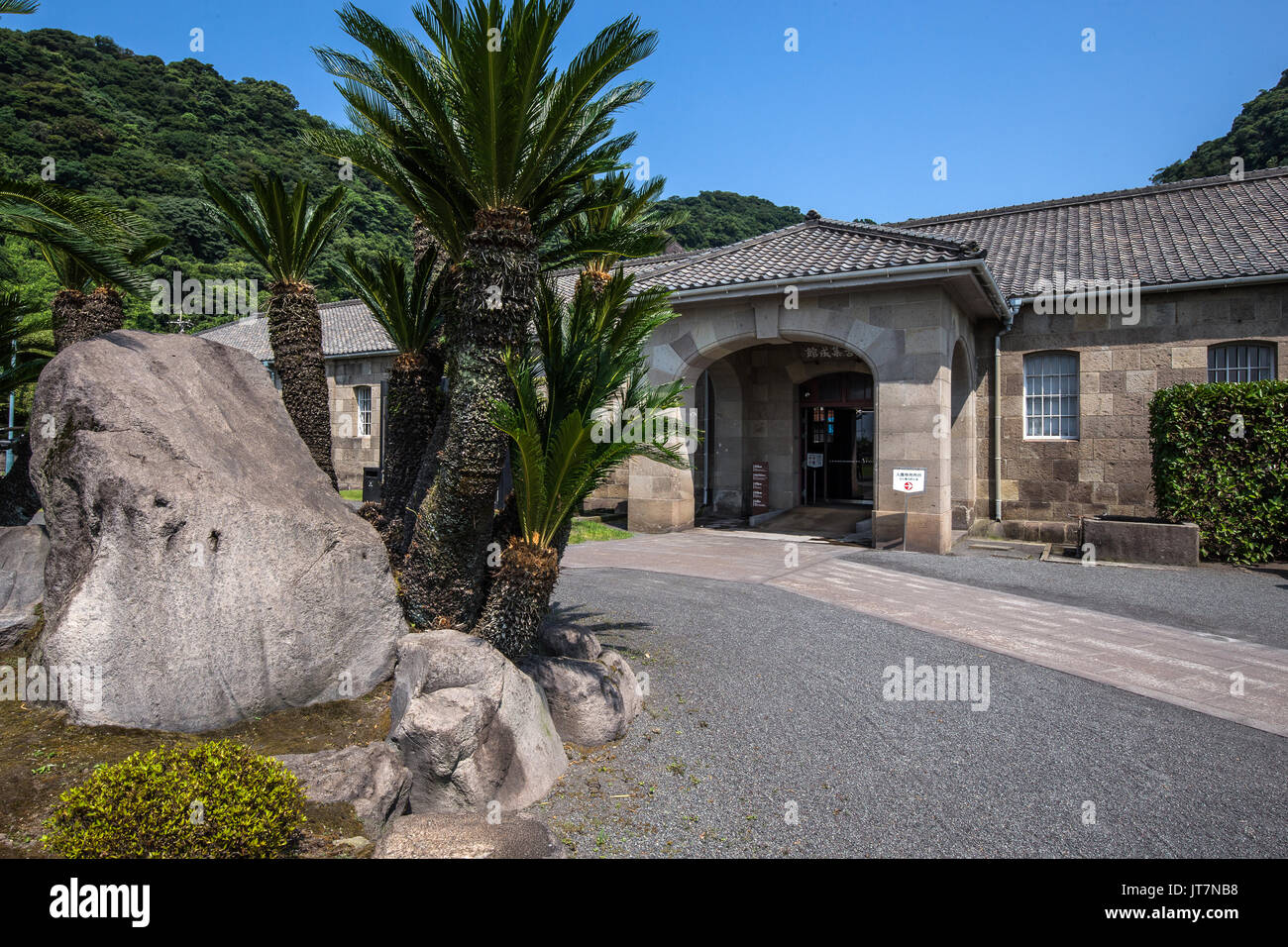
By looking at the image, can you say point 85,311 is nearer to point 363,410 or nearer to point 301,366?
point 301,366

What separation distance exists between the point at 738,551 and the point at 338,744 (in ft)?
29.2

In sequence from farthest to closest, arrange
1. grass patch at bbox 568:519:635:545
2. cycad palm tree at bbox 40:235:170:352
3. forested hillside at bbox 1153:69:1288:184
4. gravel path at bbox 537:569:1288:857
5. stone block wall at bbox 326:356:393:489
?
1. stone block wall at bbox 326:356:393:489
2. forested hillside at bbox 1153:69:1288:184
3. grass patch at bbox 568:519:635:545
4. cycad palm tree at bbox 40:235:170:352
5. gravel path at bbox 537:569:1288:857

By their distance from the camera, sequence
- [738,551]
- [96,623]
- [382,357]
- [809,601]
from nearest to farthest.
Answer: [96,623] → [809,601] → [738,551] → [382,357]

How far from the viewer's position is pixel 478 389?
203 inches

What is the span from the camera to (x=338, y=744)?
175 inches

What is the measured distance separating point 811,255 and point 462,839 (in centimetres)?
1308

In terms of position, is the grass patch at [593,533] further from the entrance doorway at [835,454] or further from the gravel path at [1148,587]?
the entrance doorway at [835,454]

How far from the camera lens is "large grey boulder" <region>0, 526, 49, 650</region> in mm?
5926

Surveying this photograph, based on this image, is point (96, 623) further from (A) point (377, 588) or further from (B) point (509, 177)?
(B) point (509, 177)

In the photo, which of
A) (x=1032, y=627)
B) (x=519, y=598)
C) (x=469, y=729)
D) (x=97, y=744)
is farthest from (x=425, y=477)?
(x=1032, y=627)

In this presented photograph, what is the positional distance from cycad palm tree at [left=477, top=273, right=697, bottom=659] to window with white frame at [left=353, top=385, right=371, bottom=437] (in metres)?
24.1

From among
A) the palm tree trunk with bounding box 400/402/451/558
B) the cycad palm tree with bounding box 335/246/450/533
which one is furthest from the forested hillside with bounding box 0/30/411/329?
the palm tree trunk with bounding box 400/402/451/558

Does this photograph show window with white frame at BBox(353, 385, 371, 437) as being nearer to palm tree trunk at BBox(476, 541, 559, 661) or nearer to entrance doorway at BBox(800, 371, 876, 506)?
entrance doorway at BBox(800, 371, 876, 506)
